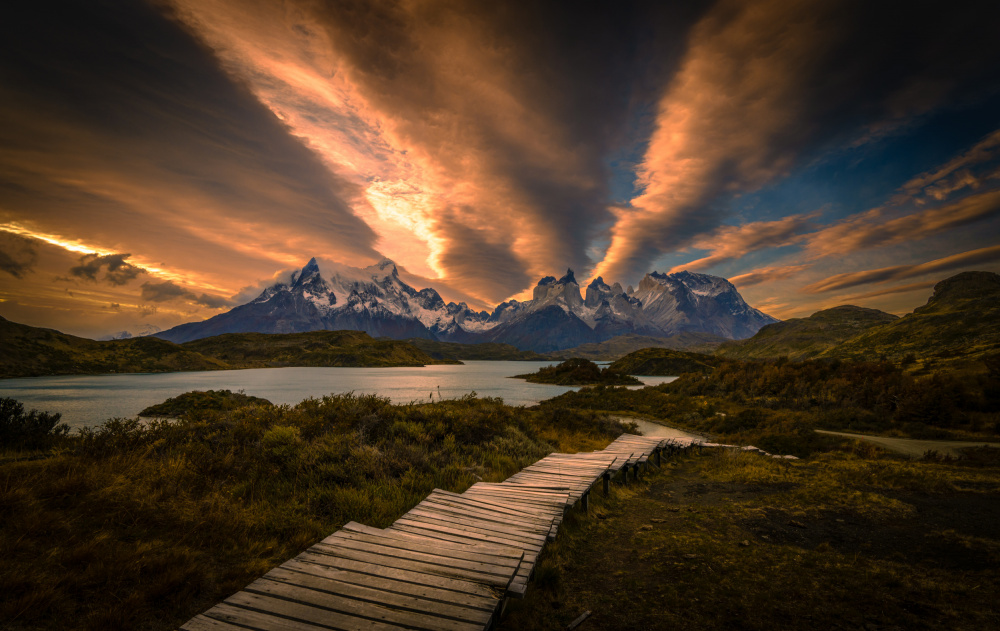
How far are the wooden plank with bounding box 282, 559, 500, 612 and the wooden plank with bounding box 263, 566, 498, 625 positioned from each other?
1.3 inches

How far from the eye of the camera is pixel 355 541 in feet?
16.3

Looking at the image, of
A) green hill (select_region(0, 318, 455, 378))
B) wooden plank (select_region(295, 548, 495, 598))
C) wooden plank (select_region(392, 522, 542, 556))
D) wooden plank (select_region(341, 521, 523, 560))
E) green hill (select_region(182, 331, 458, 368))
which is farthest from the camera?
green hill (select_region(182, 331, 458, 368))

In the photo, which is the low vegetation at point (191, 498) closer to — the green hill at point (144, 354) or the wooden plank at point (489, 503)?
the wooden plank at point (489, 503)

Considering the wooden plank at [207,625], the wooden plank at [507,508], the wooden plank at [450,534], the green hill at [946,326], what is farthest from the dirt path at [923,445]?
the green hill at [946,326]

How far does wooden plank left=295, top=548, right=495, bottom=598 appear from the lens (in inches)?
159

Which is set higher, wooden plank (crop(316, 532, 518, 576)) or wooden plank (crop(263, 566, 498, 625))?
wooden plank (crop(263, 566, 498, 625))

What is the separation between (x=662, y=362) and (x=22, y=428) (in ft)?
423

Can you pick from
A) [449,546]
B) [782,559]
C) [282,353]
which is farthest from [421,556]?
[282,353]

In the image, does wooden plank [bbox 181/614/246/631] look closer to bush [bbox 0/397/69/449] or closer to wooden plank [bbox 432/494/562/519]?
wooden plank [bbox 432/494/562/519]

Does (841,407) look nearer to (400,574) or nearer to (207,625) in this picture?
(400,574)

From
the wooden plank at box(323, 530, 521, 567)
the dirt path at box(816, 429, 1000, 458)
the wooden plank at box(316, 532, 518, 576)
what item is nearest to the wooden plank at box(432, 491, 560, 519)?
the wooden plank at box(323, 530, 521, 567)

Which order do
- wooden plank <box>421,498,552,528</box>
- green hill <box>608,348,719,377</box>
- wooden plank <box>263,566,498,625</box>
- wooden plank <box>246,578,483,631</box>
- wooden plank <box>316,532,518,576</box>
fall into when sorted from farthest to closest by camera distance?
green hill <box>608,348,719,377</box>, wooden plank <box>421,498,552,528</box>, wooden plank <box>316,532,518,576</box>, wooden plank <box>263,566,498,625</box>, wooden plank <box>246,578,483,631</box>

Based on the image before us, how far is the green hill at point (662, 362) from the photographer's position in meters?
111

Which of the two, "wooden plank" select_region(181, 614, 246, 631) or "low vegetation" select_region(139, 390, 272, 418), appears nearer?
"wooden plank" select_region(181, 614, 246, 631)
